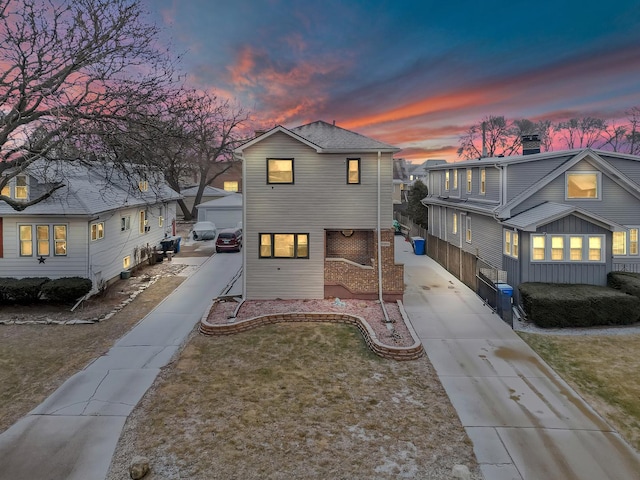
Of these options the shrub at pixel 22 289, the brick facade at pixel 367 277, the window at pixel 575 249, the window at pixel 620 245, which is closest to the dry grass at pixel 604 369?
the window at pixel 575 249

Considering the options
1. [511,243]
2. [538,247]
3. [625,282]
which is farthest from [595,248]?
[511,243]

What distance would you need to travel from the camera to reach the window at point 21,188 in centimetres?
1672

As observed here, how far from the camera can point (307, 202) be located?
1647 centimetres

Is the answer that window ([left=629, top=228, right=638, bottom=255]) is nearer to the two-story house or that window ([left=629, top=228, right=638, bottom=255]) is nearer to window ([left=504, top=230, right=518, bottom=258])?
window ([left=504, top=230, right=518, bottom=258])

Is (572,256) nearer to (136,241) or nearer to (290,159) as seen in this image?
(290,159)

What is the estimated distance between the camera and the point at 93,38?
31.4 ft

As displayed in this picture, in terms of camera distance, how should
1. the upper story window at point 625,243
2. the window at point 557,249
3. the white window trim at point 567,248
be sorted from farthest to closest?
the upper story window at point 625,243, the window at point 557,249, the white window trim at point 567,248

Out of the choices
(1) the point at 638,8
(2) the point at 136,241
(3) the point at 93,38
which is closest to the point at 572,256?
(1) the point at 638,8

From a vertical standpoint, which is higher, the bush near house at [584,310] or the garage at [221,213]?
the garage at [221,213]

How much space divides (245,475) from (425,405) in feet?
13.9

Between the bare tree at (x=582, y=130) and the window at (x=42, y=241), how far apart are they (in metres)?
69.8

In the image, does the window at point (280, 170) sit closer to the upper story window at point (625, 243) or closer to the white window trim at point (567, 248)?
the white window trim at point (567, 248)

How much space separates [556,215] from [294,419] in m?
13.0

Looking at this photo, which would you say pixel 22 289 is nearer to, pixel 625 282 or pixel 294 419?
pixel 294 419
